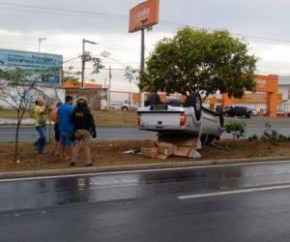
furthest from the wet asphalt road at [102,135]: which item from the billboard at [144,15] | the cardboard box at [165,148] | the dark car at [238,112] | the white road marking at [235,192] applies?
the dark car at [238,112]

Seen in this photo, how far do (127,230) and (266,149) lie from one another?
12.8 m

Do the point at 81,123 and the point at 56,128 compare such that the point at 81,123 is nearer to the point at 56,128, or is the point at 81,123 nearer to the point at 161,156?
the point at 56,128

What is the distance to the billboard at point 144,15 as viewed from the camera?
44.8 m

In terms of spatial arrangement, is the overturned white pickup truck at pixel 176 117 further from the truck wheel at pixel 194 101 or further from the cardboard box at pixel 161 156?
the cardboard box at pixel 161 156

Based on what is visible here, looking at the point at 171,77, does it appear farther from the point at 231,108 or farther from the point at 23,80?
the point at 231,108

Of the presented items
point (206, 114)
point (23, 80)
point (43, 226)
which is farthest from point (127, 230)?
point (206, 114)

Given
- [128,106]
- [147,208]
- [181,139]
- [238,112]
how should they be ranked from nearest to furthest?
[147,208] → [181,139] → [238,112] → [128,106]

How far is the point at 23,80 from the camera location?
1486 centimetres

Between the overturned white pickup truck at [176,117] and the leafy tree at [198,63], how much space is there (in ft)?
3.74

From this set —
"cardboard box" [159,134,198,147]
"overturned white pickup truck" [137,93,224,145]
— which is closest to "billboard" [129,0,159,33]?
"cardboard box" [159,134,198,147]

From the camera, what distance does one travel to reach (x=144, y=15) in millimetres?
46500

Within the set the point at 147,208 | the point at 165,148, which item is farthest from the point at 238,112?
the point at 147,208

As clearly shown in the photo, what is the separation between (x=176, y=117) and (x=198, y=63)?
101 inches

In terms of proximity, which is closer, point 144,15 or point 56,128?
point 56,128
